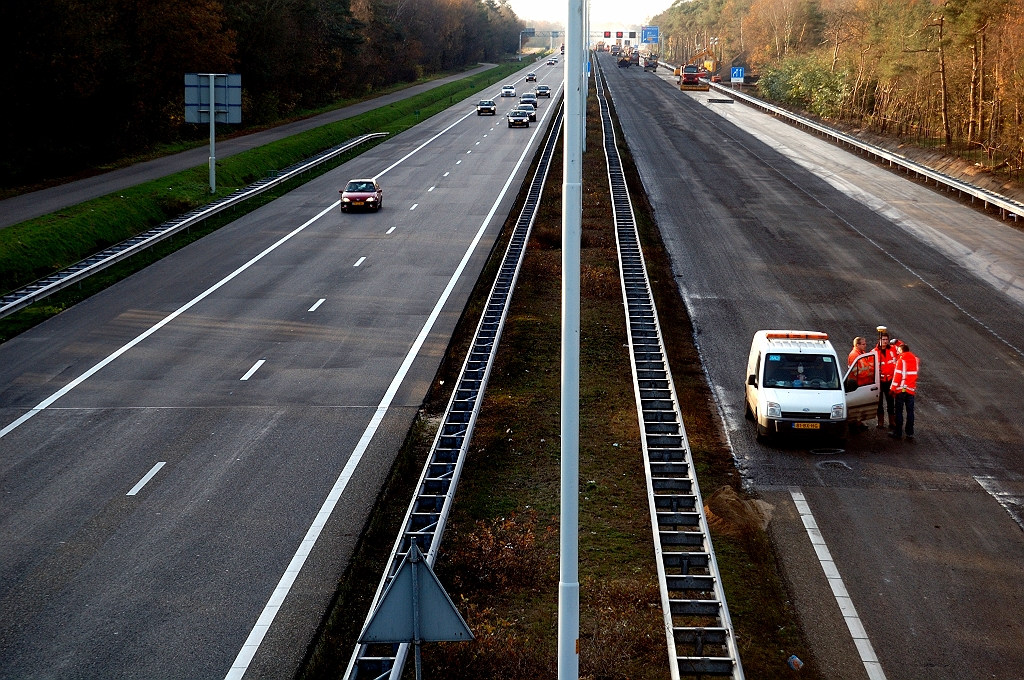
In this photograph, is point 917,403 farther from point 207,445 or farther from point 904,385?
point 207,445

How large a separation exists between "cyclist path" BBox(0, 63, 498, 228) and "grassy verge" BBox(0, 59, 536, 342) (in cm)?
111

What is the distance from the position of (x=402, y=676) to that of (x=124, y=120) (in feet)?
166

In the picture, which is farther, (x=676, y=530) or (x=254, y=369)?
(x=254, y=369)

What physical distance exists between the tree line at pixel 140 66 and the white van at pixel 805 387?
3743cm

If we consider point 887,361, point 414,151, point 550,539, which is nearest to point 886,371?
point 887,361

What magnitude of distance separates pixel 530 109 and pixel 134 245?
5709 centimetres

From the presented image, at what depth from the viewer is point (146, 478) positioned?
16969 mm

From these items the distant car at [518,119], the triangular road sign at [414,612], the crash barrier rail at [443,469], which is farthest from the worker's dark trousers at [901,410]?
the distant car at [518,119]

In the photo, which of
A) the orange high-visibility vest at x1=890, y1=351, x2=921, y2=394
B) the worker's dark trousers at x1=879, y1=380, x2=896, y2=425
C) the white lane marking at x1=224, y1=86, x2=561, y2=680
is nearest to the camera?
the white lane marking at x1=224, y1=86, x2=561, y2=680

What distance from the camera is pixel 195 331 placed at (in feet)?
85.9

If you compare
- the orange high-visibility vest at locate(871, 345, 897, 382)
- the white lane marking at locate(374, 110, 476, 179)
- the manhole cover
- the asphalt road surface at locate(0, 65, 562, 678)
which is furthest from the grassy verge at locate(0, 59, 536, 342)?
the orange high-visibility vest at locate(871, 345, 897, 382)

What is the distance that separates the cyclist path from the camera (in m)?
40.0

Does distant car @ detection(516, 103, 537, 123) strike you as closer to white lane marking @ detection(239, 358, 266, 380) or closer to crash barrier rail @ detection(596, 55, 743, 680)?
crash barrier rail @ detection(596, 55, 743, 680)

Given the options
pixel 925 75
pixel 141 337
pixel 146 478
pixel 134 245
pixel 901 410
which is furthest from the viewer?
pixel 925 75
